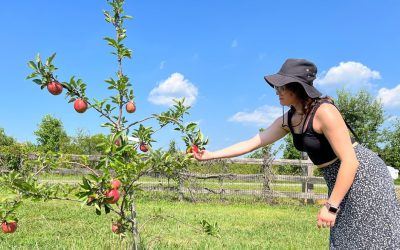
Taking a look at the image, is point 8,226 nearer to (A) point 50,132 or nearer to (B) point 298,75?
(B) point 298,75

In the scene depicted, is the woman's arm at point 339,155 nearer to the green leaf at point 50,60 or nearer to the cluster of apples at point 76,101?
the cluster of apples at point 76,101

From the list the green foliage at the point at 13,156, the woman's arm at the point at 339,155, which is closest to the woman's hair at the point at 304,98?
the woman's arm at the point at 339,155

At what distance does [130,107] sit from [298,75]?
1254mm

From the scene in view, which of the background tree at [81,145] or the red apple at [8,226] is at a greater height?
the background tree at [81,145]

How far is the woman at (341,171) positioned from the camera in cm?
250

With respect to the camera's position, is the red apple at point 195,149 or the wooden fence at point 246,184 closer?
the red apple at point 195,149

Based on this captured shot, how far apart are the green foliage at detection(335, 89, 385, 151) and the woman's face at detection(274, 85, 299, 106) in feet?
77.8

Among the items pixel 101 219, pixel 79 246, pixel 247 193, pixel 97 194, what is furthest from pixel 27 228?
pixel 247 193

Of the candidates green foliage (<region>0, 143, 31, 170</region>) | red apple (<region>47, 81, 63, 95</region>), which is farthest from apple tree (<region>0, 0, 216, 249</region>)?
green foliage (<region>0, 143, 31, 170</region>)

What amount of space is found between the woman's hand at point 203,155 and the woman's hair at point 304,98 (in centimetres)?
77

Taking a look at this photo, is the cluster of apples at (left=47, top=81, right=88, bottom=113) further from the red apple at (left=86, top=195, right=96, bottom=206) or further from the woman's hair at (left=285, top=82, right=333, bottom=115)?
the woman's hair at (left=285, top=82, right=333, bottom=115)

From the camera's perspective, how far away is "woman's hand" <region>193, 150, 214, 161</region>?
309 cm

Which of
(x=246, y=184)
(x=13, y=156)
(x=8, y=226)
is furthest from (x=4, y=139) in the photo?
(x=8, y=226)

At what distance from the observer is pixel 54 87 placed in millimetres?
2975
